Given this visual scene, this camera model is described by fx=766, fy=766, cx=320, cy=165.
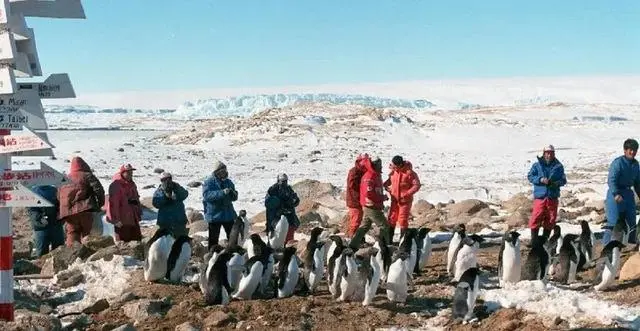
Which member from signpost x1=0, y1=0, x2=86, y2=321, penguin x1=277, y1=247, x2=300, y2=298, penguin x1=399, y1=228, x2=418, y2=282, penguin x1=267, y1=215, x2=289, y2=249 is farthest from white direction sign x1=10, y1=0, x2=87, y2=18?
penguin x1=267, y1=215, x2=289, y2=249

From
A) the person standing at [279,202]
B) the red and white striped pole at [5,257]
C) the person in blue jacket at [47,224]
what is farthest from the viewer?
the person standing at [279,202]

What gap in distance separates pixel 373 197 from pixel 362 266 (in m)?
2.32

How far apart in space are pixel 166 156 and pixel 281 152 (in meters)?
5.54

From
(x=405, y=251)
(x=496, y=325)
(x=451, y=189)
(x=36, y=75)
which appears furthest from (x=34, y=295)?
(x=451, y=189)

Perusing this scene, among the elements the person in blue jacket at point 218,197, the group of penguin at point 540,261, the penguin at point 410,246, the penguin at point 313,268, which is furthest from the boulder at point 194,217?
the group of penguin at point 540,261

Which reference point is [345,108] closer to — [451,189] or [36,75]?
[451,189]

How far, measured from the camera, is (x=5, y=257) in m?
6.25

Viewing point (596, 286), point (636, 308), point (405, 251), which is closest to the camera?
point (636, 308)

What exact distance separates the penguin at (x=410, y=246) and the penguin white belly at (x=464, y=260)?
54cm

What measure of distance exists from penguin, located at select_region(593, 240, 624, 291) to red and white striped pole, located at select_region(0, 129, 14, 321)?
592cm

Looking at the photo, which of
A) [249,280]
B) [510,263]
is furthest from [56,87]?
[510,263]

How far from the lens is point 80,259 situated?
9.44 meters

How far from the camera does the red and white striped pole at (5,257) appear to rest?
20.3 feet

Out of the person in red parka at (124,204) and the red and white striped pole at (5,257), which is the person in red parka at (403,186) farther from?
the red and white striped pole at (5,257)
